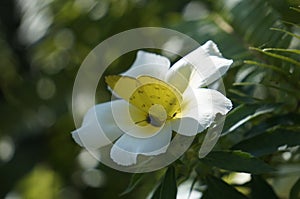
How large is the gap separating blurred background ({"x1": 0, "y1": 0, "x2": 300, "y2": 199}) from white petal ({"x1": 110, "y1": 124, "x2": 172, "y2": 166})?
0.20ft

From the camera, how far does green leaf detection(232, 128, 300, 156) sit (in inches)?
23.7

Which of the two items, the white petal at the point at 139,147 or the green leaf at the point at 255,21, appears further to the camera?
the green leaf at the point at 255,21

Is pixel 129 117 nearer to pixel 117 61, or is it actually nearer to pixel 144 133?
pixel 144 133

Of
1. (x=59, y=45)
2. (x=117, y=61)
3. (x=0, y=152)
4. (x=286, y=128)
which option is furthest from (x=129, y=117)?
(x=0, y=152)

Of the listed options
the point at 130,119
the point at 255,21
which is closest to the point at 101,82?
the point at 255,21

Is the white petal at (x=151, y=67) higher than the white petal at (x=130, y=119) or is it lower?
higher

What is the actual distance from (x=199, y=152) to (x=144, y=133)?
5 centimetres

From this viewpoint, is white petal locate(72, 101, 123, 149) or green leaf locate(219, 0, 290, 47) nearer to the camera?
white petal locate(72, 101, 123, 149)

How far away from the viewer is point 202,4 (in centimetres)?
98

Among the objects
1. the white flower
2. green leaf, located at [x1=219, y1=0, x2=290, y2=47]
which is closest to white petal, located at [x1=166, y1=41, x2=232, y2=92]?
the white flower

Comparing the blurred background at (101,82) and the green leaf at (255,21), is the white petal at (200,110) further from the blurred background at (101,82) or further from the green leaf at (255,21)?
the green leaf at (255,21)

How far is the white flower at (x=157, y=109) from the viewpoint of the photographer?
53 centimetres

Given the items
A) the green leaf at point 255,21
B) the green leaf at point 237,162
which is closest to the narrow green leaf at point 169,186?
the green leaf at point 237,162

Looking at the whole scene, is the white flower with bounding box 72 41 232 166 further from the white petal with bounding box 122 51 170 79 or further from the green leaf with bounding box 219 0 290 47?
the green leaf with bounding box 219 0 290 47
